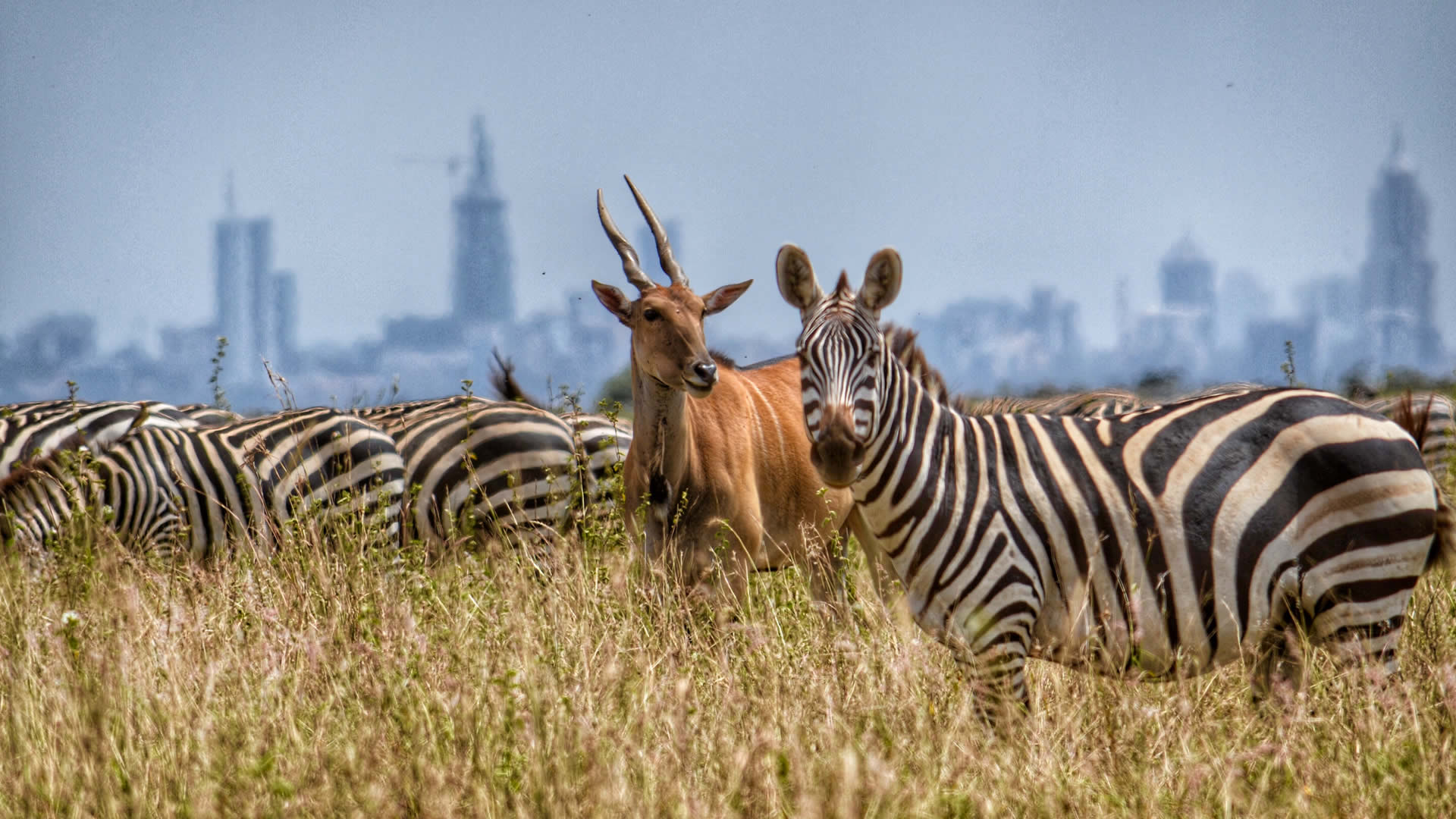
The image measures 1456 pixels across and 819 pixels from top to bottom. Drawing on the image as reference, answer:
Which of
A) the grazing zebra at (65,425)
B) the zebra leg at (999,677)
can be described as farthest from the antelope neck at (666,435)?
the grazing zebra at (65,425)

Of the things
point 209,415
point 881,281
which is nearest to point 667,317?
point 881,281

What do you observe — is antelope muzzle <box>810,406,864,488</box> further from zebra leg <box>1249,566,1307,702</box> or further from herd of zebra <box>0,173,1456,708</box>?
zebra leg <box>1249,566,1307,702</box>

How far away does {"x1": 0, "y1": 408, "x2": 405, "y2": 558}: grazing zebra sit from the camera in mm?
7758

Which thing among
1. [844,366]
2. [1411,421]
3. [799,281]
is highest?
[799,281]

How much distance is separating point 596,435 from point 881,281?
469 centimetres

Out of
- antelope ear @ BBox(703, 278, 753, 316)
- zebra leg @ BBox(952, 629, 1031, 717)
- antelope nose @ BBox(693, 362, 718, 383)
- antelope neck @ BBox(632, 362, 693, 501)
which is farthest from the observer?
antelope ear @ BBox(703, 278, 753, 316)

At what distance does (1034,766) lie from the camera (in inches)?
145

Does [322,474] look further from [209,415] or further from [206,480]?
[209,415]

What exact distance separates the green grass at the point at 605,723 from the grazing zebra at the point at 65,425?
6064 mm

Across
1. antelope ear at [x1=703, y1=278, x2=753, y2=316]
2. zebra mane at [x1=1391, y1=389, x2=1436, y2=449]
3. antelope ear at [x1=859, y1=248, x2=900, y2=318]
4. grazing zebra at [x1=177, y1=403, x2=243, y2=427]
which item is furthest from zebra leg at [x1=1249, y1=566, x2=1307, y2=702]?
grazing zebra at [x1=177, y1=403, x2=243, y2=427]

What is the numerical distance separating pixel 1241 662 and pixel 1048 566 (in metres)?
0.81

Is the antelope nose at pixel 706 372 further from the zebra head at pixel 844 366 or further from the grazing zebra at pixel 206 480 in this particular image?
the grazing zebra at pixel 206 480

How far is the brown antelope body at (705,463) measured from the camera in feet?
21.4

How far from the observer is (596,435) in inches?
354
